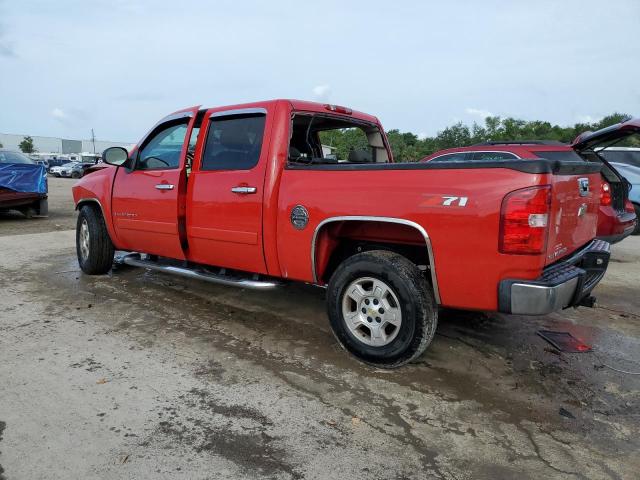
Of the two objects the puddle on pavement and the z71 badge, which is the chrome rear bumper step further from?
the z71 badge

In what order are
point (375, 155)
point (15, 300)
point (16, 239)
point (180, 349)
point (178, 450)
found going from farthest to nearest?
point (16, 239)
point (375, 155)
point (15, 300)
point (180, 349)
point (178, 450)

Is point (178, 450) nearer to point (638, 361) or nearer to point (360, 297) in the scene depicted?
point (360, 297)

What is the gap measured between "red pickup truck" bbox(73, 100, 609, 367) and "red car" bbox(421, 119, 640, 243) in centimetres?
194

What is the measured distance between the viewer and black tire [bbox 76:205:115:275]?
5.73 meters

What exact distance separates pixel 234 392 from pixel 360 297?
1103 millimetres

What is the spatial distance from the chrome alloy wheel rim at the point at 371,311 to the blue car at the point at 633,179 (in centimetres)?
900

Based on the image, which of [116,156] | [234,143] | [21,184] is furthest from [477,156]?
[21,184]

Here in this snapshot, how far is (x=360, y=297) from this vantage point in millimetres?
3504

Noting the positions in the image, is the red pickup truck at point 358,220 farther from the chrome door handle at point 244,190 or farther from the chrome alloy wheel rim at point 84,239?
the chrome alloy wheel rim at point 84,239

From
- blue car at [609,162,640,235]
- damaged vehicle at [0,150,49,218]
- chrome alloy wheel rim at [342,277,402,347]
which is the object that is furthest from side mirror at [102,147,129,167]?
blue car at [609,162,640,235]

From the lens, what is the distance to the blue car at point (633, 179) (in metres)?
10.0

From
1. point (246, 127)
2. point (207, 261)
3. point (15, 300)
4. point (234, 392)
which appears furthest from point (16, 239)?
point (234, 392)

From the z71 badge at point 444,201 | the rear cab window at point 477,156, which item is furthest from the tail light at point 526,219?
the rear cab window at point 477,156

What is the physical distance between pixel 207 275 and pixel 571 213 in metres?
3.06
